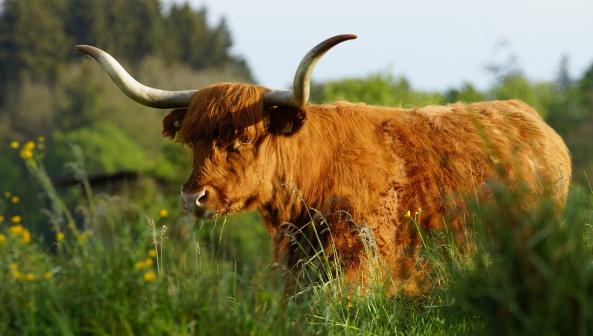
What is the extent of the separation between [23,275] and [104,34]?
262 ft

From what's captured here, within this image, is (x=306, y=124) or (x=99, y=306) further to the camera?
(x=306, y=124)

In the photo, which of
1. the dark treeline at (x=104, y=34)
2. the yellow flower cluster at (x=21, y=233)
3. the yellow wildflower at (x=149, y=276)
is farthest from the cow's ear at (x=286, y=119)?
the dark treeline at (x=104, y=34)

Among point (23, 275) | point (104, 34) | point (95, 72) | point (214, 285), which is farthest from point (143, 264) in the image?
point (104, 34)

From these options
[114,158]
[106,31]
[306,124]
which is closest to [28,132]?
[114,158]

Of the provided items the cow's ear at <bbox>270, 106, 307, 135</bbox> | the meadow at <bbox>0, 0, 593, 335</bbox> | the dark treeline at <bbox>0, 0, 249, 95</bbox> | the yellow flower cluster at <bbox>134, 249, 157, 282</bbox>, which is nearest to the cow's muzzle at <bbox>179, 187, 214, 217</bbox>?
the meadow at <bbox>0, 0, 593, 335</bbox>

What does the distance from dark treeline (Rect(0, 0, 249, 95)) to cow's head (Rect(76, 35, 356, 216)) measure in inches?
2728

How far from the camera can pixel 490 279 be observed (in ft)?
11.9

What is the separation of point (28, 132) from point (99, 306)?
6017cm

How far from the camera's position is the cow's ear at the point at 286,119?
6.58 meters

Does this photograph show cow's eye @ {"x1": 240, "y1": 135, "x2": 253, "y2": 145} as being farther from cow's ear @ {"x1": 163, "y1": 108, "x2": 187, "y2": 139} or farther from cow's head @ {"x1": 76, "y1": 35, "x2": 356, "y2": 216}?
cow's ear @ {"x1": 163, "y1": 108, "x2": 187, "y2": 139}

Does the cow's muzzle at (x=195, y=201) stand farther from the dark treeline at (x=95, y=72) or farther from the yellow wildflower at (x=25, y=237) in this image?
the dark treeline at (x=95, y=72)

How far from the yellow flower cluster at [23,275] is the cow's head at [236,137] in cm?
243

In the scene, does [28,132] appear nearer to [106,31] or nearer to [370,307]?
[106,31]

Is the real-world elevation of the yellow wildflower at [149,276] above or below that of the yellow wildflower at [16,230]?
below
